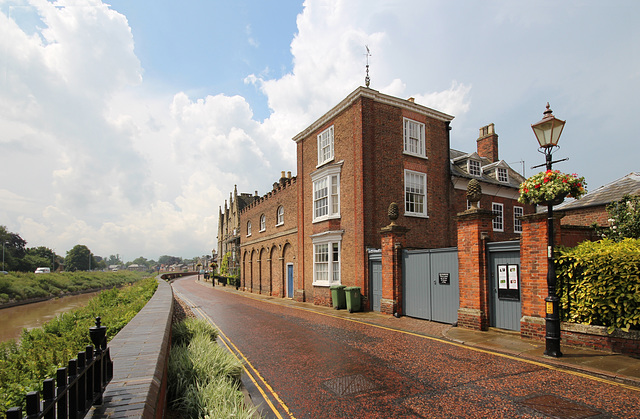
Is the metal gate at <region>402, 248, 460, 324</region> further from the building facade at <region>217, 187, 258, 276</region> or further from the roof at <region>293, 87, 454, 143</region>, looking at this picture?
the building facade at <region>217, 187, 258, 276</region>

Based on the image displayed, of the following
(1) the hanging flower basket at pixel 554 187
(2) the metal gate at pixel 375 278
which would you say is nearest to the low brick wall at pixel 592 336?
(1) the hanging flower basket at pixel 554 187

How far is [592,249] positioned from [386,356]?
17.0 ft

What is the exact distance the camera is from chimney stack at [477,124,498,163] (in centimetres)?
2713

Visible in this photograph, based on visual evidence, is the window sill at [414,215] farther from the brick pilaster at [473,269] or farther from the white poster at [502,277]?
the white poster at [502,277]

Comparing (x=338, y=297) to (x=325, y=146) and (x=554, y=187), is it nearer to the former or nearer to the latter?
(x=325, y=146)

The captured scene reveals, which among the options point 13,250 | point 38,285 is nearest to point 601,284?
point 38,285

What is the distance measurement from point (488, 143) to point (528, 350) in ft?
74.8

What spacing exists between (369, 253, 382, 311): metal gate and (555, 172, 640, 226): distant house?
29.9 feet

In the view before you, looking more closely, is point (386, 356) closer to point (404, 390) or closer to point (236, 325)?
point (404, 390)

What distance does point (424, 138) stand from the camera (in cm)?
1939

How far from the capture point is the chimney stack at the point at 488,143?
89.0ft

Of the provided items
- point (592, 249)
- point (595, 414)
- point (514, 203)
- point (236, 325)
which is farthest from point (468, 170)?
point (595, 414)

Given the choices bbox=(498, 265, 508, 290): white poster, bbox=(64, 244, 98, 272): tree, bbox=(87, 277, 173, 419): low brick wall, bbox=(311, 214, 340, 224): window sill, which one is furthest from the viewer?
bbox=(64, 244, 98, 272): tree

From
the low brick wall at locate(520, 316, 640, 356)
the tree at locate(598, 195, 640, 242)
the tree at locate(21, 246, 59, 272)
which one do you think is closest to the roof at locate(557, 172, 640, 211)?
the tree at locate(598, 195, 640, 242)
